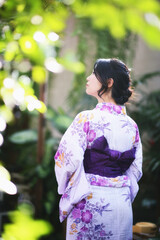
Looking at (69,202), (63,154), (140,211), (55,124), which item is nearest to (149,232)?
(69,202)

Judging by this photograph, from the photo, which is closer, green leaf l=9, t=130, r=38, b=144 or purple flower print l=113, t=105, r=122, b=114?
purple flower print l=113, t=105, r=122, b=114

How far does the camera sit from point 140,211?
5312mm

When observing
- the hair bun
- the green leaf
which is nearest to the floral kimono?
the hair bun

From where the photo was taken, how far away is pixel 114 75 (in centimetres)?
234

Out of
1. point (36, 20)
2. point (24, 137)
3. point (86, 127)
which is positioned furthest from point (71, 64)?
point (24, 137)

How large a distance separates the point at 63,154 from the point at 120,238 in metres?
0.80

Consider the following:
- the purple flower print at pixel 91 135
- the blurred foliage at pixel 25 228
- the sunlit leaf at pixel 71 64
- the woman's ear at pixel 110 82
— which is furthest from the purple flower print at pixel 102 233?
the sunlit leaf at pixel 71 64

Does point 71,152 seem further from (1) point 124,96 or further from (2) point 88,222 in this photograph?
(1) point 124,96

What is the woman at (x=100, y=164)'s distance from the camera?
86.0 inches

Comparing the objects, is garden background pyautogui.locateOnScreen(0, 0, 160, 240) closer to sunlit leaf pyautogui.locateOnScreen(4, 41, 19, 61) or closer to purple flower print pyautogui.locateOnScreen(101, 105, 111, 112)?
sunlit leaf pyautogui.locateOnScreen(4, 41, 19, 61)

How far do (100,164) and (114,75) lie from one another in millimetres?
729

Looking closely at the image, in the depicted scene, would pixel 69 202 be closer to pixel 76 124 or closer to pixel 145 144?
pixel 76 124

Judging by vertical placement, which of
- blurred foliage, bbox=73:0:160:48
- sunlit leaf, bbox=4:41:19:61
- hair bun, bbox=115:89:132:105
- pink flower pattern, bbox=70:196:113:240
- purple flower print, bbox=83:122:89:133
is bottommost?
pink flower pattern, bbox=70:196:113:240

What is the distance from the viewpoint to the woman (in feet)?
7.17
